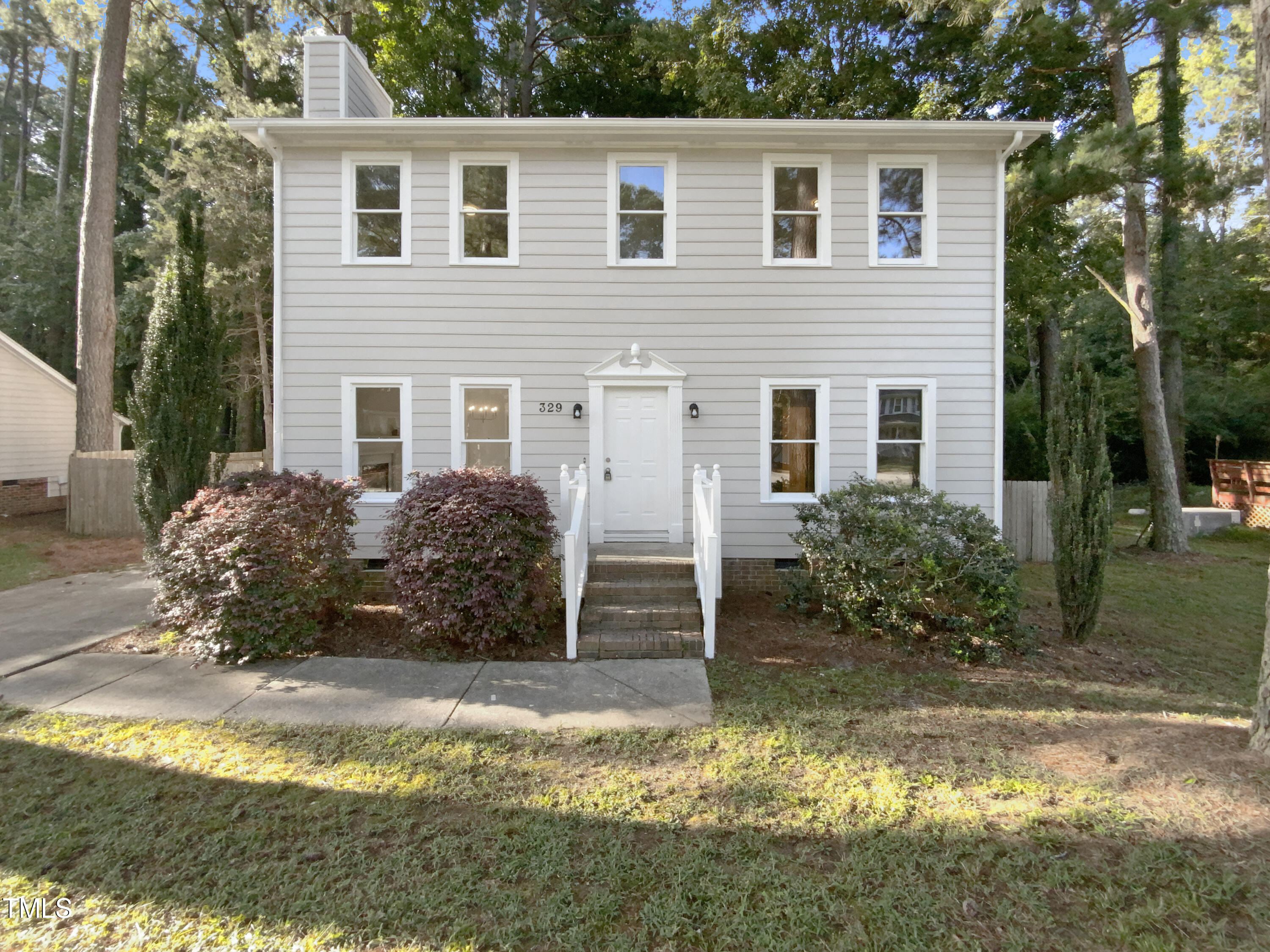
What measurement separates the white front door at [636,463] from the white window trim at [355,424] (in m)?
2.50

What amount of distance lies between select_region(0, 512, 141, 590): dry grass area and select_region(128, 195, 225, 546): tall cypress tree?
356 centimetres

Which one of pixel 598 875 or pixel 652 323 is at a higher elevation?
pixel 652 323

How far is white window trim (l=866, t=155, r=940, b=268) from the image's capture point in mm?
8148

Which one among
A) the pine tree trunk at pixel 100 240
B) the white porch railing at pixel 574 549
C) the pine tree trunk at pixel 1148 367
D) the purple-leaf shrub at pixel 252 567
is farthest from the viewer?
the pine tree trunk at pixel 100 240

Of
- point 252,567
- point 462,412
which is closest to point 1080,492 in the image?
point 462,412

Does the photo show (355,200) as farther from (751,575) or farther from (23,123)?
(23,123)

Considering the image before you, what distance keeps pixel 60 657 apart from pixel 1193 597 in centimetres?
1323

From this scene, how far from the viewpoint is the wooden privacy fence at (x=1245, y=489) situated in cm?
1545

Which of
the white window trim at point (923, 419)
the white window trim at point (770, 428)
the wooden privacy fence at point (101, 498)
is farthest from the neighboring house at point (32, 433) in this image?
the white window trim at point (923, 419)

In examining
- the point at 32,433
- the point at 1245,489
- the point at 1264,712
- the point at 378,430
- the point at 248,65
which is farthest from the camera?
the point at 248,65

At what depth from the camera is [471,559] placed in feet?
18.4

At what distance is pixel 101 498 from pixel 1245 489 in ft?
85.0

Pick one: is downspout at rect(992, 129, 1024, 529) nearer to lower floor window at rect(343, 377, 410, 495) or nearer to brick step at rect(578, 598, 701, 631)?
brick step at rect(578, 598, 701, 631)

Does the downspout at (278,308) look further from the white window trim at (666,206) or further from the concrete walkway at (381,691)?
the white window trim at (666,206)
